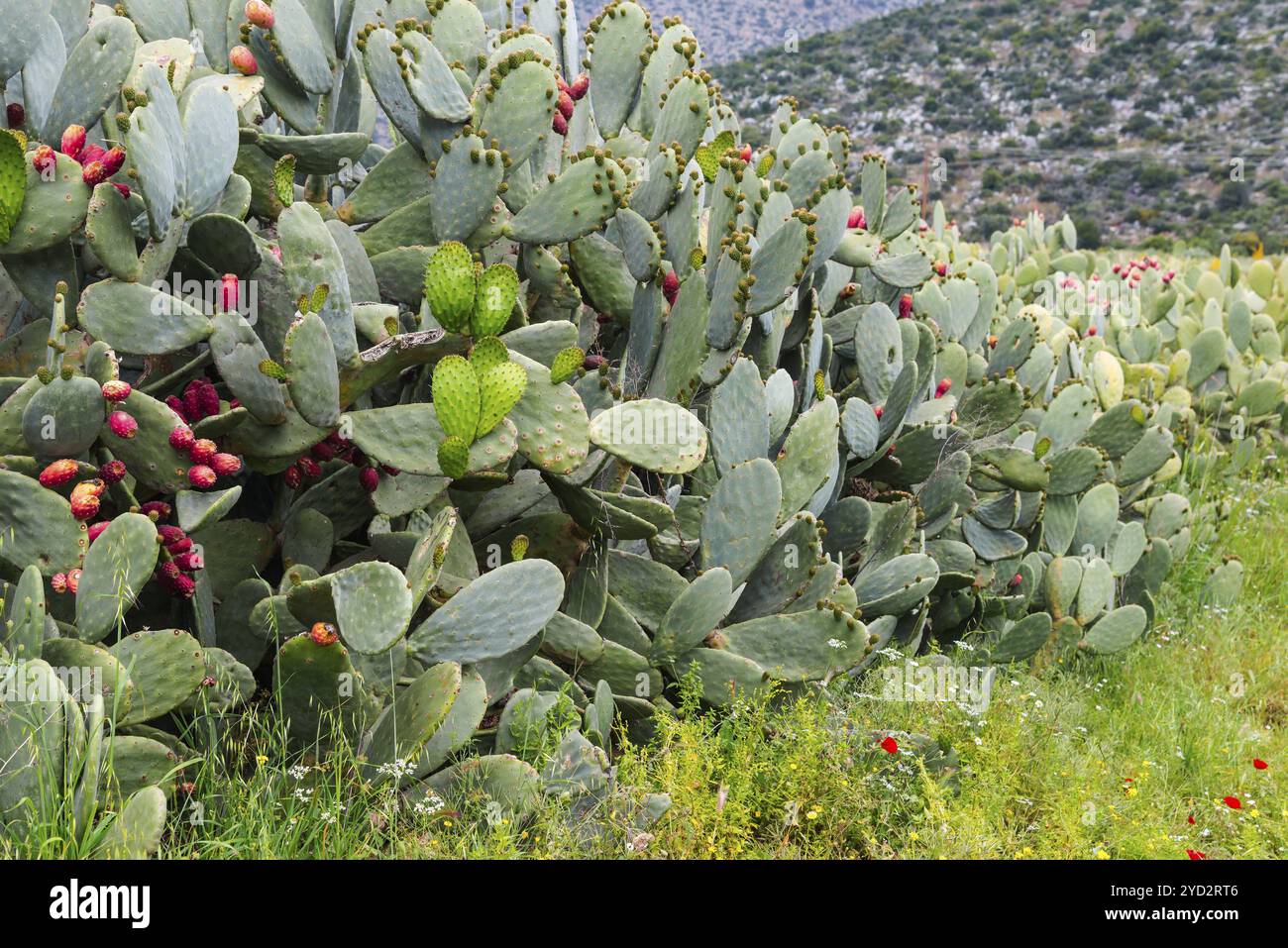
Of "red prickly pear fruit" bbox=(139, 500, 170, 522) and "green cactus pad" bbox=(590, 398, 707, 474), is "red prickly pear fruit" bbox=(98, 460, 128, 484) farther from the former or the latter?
"green cactus pad" bbox=(590, 398, 707, 474)

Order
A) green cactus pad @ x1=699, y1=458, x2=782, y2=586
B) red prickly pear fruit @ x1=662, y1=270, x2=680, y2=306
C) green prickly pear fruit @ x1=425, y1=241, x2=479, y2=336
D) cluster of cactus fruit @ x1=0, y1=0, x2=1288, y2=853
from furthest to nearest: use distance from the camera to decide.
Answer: red prickly pear fruit @ x1=662, y1=270, x2=680, y2=306 → green cactus pad @ x1=699, y1=458, x2=782, y2=586 → green prickly pear fruit @ x1=425, y1=241, x2=479, y2=336 → cluster of cactus fruit @ x1=0, y1=0, x2=1288, y2=853

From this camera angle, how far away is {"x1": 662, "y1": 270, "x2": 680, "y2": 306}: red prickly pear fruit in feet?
11.7

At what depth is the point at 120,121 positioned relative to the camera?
2.62 metres

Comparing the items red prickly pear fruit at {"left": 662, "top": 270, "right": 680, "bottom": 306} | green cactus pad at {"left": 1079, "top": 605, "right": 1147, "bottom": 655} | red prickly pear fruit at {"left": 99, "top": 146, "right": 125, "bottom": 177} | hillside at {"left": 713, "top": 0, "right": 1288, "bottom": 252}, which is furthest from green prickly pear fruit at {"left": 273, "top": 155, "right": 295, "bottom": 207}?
hillside at {"left": 713, "top": 0, "right": 1288, "bottom": 252}

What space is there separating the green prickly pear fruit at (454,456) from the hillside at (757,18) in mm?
32310

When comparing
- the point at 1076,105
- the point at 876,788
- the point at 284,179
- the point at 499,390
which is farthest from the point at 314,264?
the point at 1076,105

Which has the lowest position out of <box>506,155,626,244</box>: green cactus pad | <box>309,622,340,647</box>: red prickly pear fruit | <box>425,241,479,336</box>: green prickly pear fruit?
<box>309,622,340,647</box>: red prickly pear fruit

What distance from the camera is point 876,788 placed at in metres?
2.98

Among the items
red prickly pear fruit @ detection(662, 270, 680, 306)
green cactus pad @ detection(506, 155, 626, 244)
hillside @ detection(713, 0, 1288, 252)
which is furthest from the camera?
hillside @ detection(713, 0, 1288, 252)

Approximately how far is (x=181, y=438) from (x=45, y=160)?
0.68 metres

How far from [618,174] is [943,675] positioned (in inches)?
67.7

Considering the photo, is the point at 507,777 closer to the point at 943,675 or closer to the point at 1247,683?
the point at 943,675

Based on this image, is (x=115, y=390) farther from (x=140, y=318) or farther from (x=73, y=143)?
(x=73, y=143)

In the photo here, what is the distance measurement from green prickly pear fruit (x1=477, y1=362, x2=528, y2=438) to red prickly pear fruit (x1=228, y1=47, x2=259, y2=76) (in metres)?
1.16
